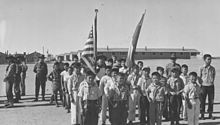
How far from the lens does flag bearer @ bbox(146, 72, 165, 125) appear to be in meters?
7.72

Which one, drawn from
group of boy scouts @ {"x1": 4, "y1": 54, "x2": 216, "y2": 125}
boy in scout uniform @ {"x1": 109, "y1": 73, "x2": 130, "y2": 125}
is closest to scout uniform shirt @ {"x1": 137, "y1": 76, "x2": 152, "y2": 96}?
group of boy scouts @ {"x1": 4, "y1": 54, "x2": 216, "y2": 125}

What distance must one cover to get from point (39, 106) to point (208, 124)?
5.85 meters

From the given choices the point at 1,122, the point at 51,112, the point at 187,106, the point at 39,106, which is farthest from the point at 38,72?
the point at 187,106

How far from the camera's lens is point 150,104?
7.82 metres

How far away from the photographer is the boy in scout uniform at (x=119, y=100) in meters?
7.44

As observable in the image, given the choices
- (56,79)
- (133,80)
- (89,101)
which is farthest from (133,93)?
(56,79)

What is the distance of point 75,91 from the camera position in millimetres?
8594

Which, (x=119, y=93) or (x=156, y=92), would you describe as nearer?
(x=119, y=93)

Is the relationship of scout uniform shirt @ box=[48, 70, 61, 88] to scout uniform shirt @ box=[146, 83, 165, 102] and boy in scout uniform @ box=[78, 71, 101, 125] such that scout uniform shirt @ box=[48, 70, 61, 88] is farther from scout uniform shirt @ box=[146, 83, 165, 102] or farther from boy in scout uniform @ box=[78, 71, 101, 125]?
scout uniform shirt @ box=[146, 83, 165, 102]

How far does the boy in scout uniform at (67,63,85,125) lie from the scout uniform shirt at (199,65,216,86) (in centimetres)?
345

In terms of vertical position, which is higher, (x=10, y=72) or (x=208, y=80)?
(x=10, y=72)

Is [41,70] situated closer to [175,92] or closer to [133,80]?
[133,80]

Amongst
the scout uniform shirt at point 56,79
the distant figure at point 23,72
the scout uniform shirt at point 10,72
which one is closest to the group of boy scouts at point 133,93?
the scout uniform shirt at point 56,79

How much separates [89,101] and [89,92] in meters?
0.20
